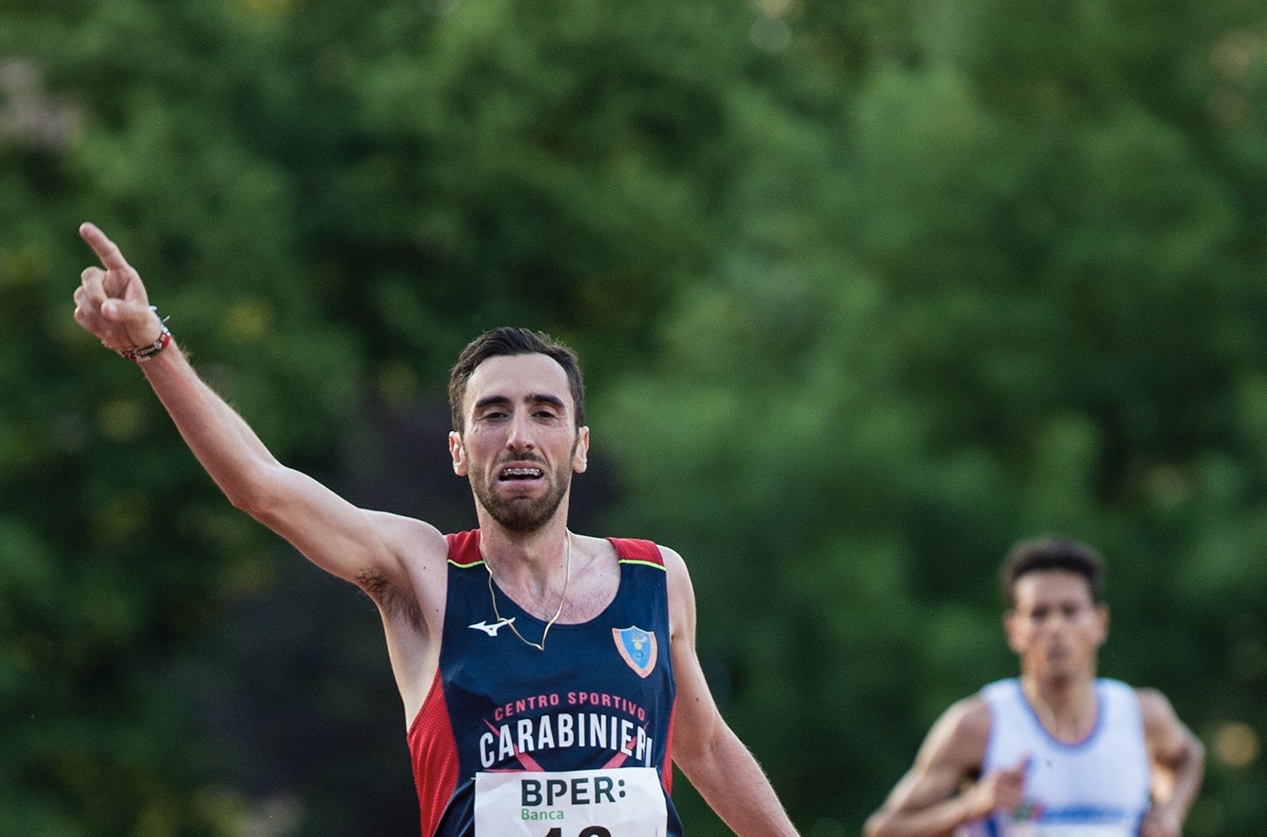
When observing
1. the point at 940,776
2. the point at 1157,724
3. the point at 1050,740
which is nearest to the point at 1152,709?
the point at 1157,724

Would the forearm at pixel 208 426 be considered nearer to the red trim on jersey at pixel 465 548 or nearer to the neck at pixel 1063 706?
the red trim on jersey at pixel 465 548

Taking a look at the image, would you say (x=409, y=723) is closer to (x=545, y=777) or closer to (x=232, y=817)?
(x=545, y=777)

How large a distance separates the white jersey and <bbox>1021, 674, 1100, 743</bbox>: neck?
30 mm

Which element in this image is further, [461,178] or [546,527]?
[461,178]

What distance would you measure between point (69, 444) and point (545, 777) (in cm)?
1990

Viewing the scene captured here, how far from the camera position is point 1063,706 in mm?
8367

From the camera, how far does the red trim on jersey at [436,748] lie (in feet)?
14.7

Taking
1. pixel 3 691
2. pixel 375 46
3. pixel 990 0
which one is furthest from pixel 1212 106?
pixel 3 691

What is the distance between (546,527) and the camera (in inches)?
185

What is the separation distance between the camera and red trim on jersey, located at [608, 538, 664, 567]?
4.82 metres

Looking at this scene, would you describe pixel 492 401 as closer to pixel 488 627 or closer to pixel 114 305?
pixel 488 627

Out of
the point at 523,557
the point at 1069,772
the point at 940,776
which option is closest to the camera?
the point at 523,557

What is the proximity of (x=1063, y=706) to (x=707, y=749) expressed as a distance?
3698 mm

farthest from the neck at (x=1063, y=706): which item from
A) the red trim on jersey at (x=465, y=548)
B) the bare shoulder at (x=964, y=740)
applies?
the red trim on jersey at (x=465, y=548)
